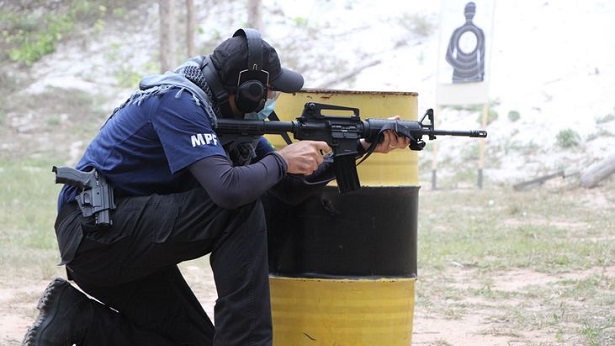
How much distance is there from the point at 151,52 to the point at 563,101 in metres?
10.0

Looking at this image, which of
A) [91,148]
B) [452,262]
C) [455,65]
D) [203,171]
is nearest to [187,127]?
[203,171]

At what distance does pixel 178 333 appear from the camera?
3.60 metres

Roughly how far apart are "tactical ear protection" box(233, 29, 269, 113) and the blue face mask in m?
0.13

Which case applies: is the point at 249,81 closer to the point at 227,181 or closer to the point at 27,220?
the point at 227,181

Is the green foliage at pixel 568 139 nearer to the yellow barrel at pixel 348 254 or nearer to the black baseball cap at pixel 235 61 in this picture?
the yellow barrel at pixel 348 254

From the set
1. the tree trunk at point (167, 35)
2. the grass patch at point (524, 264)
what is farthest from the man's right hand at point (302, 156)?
the tree trunk at point (167, 35)

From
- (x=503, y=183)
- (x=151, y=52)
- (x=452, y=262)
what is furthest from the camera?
(x=151, y=52)

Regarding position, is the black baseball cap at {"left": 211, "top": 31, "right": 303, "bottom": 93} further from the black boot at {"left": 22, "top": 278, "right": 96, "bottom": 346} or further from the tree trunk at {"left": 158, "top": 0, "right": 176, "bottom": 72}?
the tree trunk at {"left": 158, "top": 0, "right": 176, "bottom": 72}

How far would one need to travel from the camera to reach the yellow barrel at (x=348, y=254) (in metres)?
3.40

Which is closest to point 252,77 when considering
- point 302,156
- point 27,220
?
point 302,156

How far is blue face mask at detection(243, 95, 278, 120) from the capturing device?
3289mm

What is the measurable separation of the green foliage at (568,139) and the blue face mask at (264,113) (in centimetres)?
1091

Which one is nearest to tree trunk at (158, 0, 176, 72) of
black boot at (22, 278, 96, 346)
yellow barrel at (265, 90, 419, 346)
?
black boot at (22, 278, 96, 346)

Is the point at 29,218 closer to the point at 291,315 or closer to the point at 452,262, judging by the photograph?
the point at 452,262
